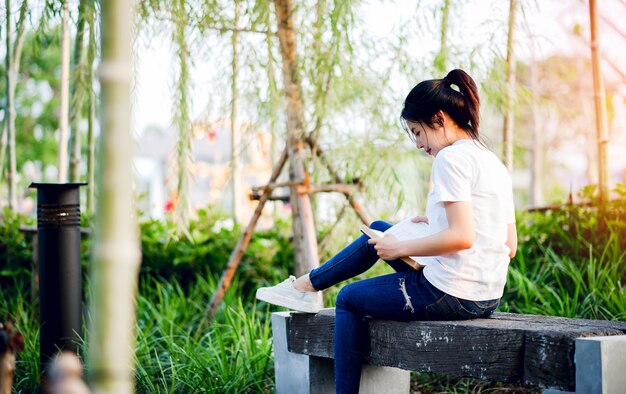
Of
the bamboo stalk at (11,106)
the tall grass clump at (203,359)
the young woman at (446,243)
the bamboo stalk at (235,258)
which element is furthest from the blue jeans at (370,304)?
the bamboo stalk at (11,106)

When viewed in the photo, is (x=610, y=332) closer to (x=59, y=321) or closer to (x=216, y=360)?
(x=216, y=360)

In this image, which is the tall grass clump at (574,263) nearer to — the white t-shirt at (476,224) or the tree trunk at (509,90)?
the tree trunk at (509,90)

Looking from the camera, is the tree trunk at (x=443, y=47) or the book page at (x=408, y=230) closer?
the book page at (x=408, y=230)

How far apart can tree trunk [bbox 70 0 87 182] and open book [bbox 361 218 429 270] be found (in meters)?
1.72

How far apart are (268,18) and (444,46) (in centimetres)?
90

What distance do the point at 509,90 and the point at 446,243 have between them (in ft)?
7.17

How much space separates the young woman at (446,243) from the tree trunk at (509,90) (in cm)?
163

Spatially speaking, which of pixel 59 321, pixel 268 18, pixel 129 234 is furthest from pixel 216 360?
pixel 129 234

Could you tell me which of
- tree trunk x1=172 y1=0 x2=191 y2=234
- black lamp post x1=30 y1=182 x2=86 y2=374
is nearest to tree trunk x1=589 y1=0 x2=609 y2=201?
tree trunk x1=172 y1=0 x2=191 y2=234

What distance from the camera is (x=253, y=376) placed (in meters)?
3.02

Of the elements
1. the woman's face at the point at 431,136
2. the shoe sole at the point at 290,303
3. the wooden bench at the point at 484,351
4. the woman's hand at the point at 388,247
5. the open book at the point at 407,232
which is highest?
the woman's face at the point at 431,136

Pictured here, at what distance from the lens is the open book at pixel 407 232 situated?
2.32m

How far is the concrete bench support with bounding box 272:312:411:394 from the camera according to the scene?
2764mm

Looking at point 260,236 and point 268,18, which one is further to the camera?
point 260,236
